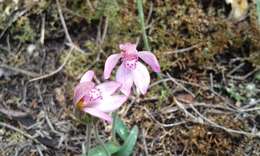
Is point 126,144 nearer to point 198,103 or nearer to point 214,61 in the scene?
point 198,103

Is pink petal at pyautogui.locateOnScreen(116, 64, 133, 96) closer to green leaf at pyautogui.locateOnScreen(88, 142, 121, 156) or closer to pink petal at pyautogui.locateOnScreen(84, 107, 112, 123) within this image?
pink petal at pyautogui.locateOnScreen(84, 107, 112, 123)

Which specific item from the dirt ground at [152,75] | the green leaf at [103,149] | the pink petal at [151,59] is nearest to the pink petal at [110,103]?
the pink petal at [151,59]

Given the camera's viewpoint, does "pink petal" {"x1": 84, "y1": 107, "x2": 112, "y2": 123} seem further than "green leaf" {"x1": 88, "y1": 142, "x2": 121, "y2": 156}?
No

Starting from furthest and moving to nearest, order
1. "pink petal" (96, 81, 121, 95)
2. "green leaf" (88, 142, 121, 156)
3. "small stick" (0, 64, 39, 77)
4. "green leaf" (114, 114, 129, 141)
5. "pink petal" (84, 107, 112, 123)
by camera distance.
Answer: "small stick" (0, 64, 39, 77) < "green leaf" (114, 114, 129, 141) < "green leaf" (88, 142, 121, 156) < "pink petal" (96, 81, 121, 95) < "pink petal" (84, 107, 112, 123)

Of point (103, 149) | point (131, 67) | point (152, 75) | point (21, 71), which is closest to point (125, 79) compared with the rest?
point (131, 67)

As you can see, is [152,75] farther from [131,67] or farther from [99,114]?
[99,114]

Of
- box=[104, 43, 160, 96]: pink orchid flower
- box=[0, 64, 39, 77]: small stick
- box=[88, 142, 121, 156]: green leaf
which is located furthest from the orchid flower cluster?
box=[0, 64, 39, 77]: small stick

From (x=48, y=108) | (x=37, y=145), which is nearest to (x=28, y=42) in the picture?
(x=48, y=108)

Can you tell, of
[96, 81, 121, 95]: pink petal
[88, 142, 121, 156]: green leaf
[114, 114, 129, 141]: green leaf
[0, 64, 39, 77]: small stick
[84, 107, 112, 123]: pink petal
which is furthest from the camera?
[0, 64, 39, 77]: small stick
